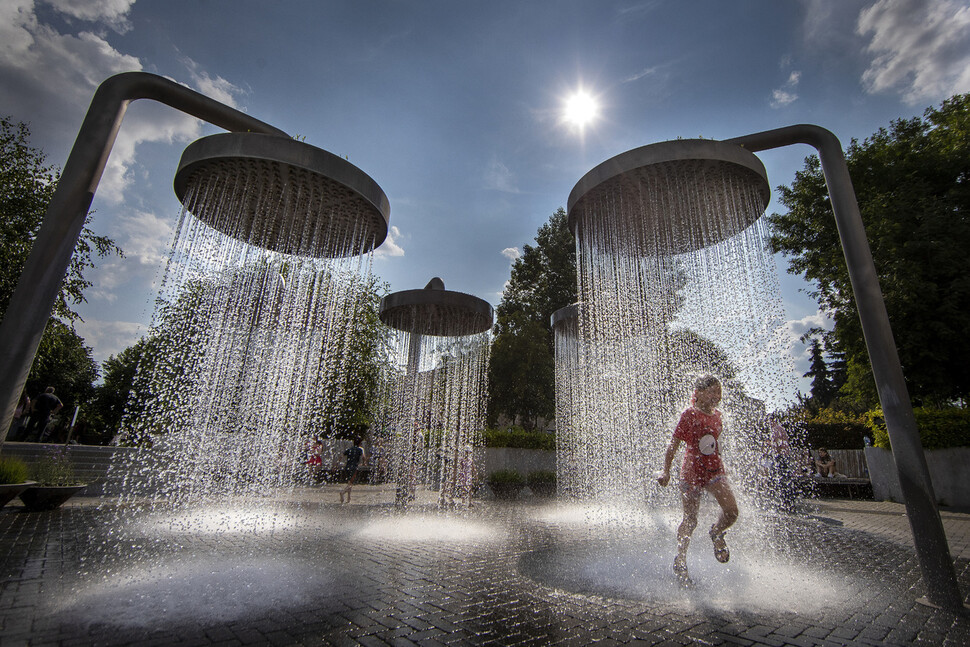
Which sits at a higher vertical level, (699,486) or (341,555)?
(699,486)

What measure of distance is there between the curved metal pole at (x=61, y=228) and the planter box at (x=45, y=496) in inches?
231

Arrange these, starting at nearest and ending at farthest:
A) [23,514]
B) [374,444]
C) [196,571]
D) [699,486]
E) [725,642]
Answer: [725,642] < [196,571] < [699,486] < [23,514] < [374,444]

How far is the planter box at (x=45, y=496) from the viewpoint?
25.8ft

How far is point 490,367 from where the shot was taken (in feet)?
76.0

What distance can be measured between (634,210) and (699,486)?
164 inches

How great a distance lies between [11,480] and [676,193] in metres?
11.1

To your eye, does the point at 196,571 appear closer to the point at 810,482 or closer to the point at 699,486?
the point at 699,486

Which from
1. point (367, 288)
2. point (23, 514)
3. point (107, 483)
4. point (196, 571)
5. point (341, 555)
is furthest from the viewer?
point (367, 288)

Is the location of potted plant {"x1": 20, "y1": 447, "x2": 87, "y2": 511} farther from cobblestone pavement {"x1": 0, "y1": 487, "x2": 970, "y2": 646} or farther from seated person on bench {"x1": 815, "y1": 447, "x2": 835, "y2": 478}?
seated person on bench {"x1": 815, "y1": 447, "x2": 835, "y2": 478}

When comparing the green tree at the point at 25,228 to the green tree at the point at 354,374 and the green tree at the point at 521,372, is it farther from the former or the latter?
the green tree at the point at 521,372

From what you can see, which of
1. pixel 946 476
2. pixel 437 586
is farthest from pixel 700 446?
pixel 946 476

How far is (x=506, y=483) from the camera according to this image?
14.3 meters

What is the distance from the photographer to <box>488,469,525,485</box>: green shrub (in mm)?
14336

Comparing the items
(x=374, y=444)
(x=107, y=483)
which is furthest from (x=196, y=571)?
(x=374, y=444)
